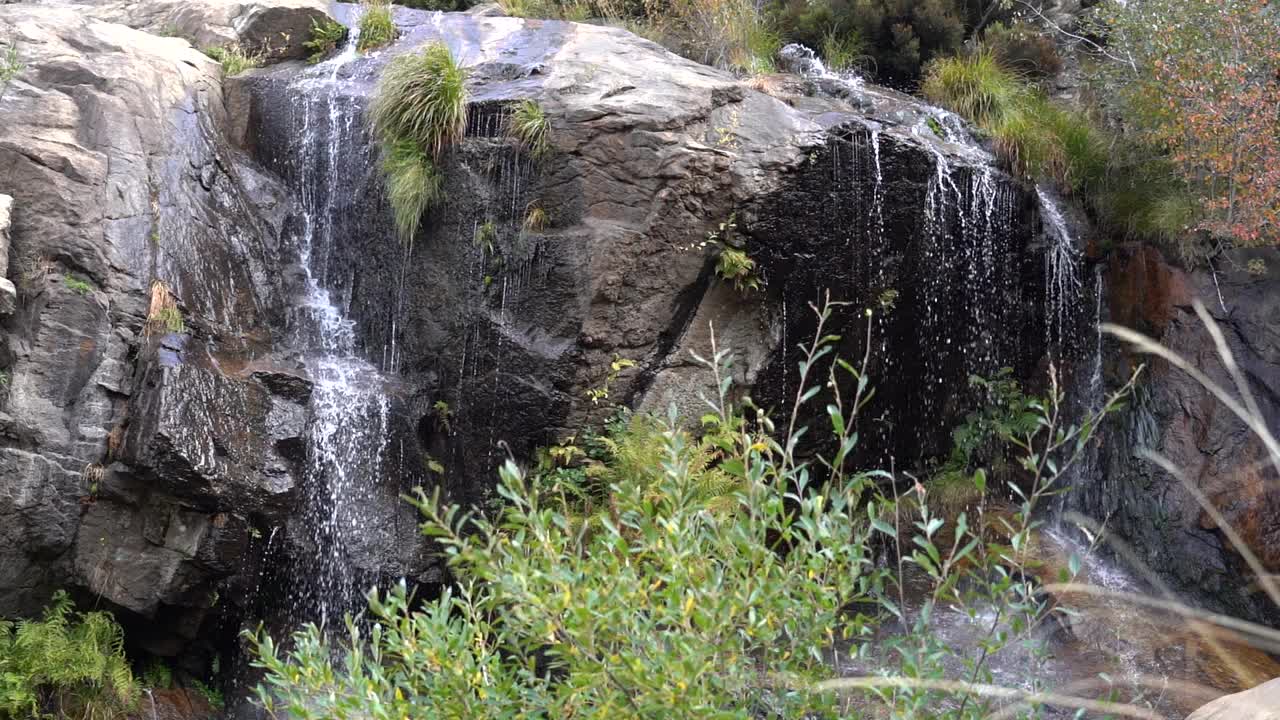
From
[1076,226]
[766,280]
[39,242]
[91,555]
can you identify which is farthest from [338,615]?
[1076,226]

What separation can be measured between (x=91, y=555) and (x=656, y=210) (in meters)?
4.31

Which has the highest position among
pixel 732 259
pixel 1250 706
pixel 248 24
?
pixel 248 24

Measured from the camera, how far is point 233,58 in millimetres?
9938

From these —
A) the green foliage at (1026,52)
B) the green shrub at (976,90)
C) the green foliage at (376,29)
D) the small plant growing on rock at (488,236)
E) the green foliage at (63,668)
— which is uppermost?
the green foliage at (1026,52)

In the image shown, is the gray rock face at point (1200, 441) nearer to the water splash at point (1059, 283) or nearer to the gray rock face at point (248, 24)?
the water splash at point (1059, 283)

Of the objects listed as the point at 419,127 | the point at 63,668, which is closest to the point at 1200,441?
the point at 419,127

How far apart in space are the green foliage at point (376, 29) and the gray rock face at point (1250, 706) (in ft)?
30.3

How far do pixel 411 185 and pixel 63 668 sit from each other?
3.94m

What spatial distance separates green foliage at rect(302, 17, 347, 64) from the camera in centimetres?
1038

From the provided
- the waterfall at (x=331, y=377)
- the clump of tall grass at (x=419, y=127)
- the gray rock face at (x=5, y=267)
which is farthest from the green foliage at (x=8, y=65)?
the clump of tall grass at (x=419, y=127)

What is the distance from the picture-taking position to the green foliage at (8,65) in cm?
789

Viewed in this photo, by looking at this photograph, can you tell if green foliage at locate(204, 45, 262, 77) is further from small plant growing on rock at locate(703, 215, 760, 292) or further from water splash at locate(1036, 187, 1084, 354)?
water splash at locate(1036, 187, 1084, 354)

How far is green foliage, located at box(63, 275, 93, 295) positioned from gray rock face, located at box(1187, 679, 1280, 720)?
6855mm

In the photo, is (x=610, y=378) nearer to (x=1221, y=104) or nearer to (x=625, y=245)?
(x=625, y=245)
